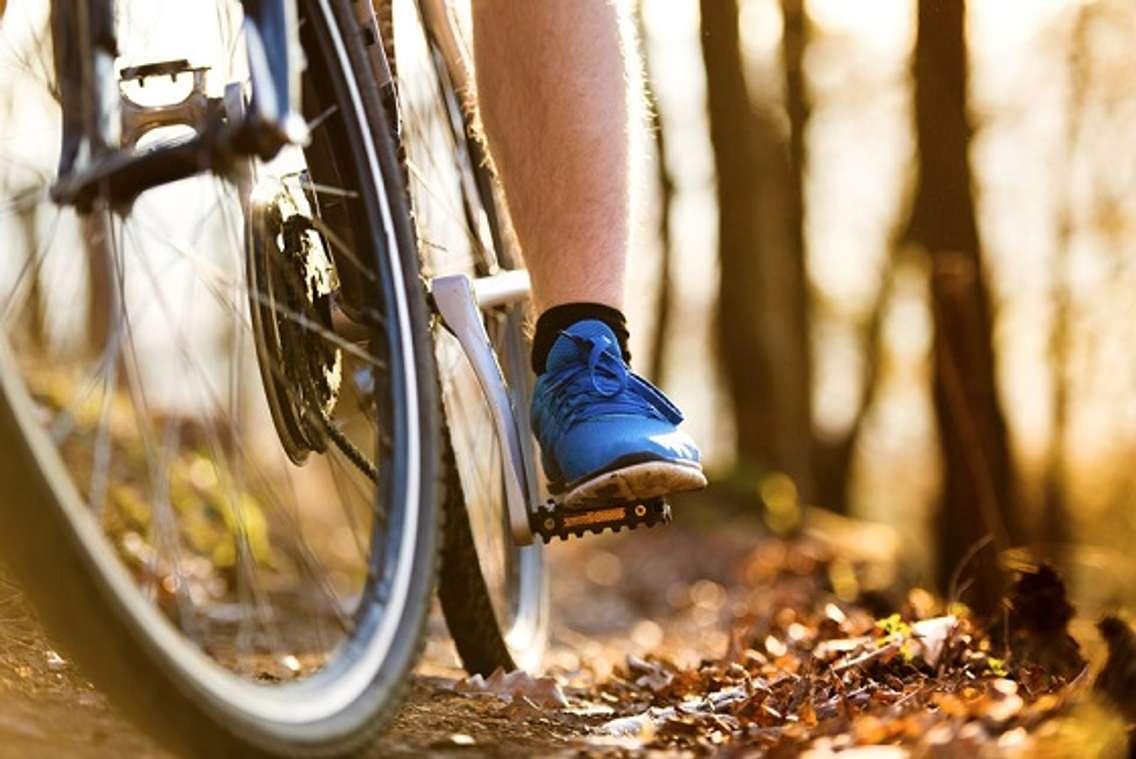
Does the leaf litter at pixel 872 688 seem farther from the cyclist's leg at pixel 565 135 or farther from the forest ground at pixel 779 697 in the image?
the cyclist's leg at pixel 565 135

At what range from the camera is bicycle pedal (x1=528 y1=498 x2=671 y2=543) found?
6.59 feet

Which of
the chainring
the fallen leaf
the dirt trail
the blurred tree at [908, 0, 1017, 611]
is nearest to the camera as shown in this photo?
the dirt trail

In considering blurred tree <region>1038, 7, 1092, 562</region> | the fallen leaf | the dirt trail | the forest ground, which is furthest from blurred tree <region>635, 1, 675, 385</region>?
the fallen leaf

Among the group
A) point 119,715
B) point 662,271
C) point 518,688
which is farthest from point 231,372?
point 662,271

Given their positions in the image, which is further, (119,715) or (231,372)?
(231,372)

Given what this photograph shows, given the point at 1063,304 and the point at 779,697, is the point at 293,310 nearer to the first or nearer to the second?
the point at 779,697

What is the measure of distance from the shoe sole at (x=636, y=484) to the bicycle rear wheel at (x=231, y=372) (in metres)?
0.26

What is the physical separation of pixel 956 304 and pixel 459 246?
3.90m

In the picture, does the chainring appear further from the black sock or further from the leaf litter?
the leaf litter

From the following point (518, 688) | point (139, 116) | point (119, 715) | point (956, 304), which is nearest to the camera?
point (119, 715)

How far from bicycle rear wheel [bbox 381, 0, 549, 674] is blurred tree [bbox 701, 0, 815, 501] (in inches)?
291

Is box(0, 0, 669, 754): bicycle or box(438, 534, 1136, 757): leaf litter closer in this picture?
box(0, 0, 669, 754): bicycle

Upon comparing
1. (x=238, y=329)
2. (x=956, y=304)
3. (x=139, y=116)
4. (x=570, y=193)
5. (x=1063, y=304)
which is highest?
(x=139, y=116)

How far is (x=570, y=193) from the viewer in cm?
207
